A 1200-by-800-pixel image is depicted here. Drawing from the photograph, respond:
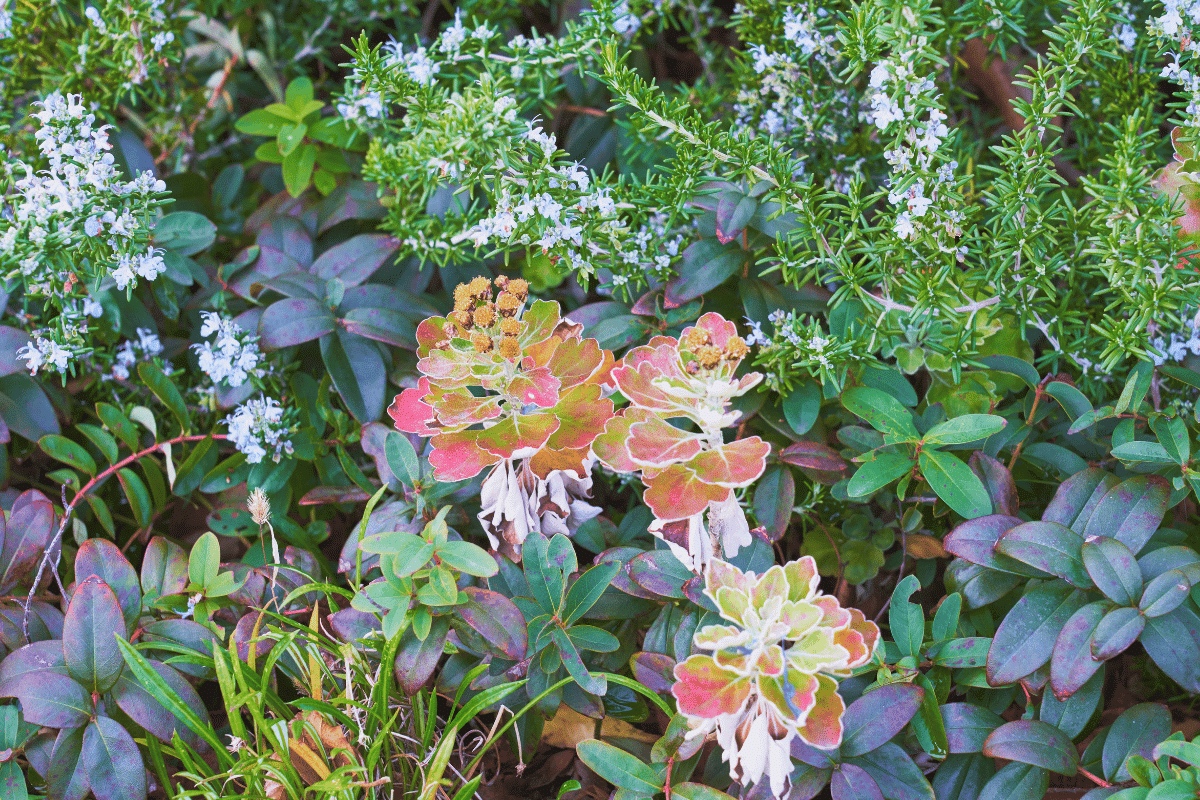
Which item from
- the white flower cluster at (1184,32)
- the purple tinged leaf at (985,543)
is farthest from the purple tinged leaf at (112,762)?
the white flower cluster at (1184,32)

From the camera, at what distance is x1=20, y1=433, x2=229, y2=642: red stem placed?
1.47 meters

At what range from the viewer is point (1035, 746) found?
46.6 inches

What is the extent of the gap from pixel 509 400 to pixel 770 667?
0.50 meters

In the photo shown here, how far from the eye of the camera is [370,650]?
143 cm

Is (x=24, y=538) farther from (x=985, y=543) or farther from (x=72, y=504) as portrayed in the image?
(x=985, y=543)

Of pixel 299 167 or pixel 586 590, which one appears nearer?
pixel 586 590

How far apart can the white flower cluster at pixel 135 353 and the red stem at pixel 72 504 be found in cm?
16

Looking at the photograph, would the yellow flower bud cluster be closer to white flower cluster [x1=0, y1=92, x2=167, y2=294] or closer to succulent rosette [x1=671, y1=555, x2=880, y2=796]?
succulent rosette [x1=671, y1=555, x2=880, y2=796]

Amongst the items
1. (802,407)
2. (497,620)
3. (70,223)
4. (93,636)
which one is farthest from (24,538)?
(802,407)

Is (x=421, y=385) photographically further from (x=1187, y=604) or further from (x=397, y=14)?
(x=397, y=14)

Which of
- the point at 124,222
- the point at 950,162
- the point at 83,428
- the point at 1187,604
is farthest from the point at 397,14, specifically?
the point at 1187,604

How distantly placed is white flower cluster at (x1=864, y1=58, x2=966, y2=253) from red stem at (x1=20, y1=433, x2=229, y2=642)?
129 cm

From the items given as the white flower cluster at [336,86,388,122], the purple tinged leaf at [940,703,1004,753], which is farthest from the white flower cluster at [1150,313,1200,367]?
the white flower cluster at [336,86,388,122]

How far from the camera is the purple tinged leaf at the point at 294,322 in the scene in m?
1.67
